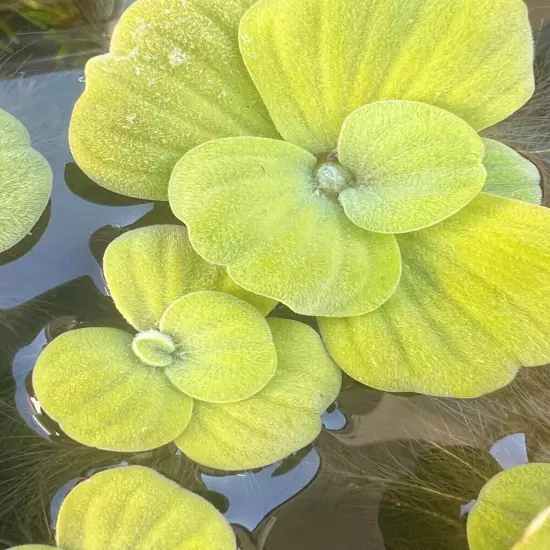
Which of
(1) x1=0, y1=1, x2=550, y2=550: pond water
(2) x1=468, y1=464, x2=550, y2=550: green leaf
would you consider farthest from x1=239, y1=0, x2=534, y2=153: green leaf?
(2) x1=468, y1=464, x2=550, y2=550: green leaf

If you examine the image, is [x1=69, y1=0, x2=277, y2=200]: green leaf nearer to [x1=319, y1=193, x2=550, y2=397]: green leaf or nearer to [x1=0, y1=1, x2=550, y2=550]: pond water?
[x1=0, y1=1, x2=550, y2=550]: pond water

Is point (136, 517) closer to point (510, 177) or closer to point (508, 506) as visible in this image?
point (508, 506)

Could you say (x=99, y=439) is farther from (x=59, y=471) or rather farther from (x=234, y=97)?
(x=234, y=97)

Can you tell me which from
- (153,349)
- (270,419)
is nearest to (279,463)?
(270,419)

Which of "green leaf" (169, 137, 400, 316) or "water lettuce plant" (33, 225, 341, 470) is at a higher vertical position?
"green leaf" (169, 137, 400, 316)

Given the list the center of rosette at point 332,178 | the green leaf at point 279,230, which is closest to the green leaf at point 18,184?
the green leaf at point 279,230

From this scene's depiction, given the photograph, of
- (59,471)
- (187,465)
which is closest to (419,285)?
(187,465)

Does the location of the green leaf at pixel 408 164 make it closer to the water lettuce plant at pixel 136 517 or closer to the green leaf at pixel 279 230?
the green leaf at pixel 279 230
